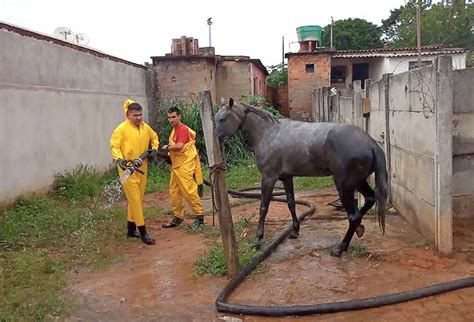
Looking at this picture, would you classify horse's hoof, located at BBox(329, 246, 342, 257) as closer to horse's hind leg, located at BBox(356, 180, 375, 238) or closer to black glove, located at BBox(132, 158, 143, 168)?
horse's hind leg, located at BBox(356, 180, 375, 238)

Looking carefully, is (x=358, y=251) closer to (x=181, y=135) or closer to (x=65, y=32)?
(x=181, y=135)

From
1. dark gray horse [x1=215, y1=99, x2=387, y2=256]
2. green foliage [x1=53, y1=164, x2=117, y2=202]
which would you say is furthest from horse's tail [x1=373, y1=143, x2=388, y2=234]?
green foliage [x1=53, y1=164, x2=117, y2=202]

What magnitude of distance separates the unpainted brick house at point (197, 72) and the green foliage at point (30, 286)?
30.9 feet

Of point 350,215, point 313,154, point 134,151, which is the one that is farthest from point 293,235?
point 134,151

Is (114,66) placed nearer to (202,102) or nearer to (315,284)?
(202,102)

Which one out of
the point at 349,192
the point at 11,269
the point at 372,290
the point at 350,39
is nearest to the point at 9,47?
the point at 11,269

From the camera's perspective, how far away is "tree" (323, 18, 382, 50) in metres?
41.2

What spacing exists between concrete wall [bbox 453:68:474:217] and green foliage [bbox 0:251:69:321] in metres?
4.34

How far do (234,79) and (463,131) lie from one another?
11.5 m

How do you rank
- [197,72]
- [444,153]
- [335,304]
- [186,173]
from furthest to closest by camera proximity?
[197,72] < [186,173] < [444,153] < [335,304]

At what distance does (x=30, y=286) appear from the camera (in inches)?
183

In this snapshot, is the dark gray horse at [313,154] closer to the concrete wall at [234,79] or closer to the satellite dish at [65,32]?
the satellite dish at [65,32]

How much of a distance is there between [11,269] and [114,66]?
7.52 meters

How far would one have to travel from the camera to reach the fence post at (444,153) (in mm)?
4820
